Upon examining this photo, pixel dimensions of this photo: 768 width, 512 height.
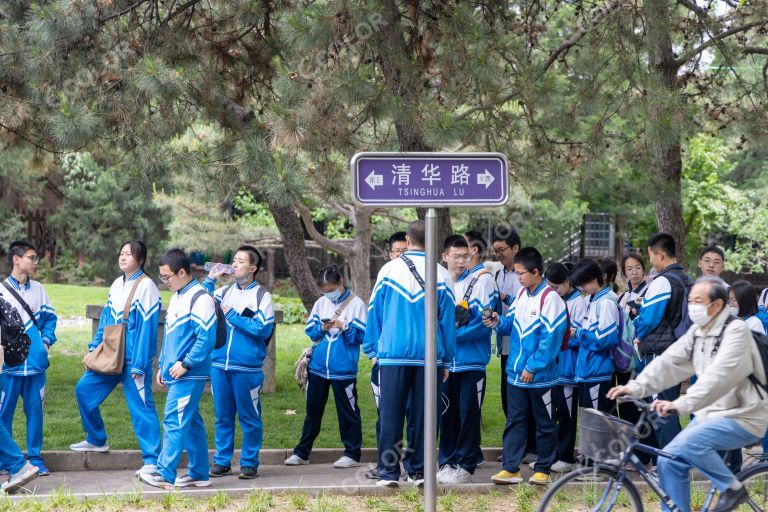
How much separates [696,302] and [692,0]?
19.0 feet

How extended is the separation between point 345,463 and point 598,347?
2289 millimetres

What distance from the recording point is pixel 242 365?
7.61 m

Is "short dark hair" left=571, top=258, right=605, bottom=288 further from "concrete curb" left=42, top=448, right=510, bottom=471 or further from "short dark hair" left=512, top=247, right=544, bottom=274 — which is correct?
"concrete curb" left=42, top=448, right=510, bottom=471

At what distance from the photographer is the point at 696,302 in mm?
5391

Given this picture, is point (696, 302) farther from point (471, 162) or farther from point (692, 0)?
point (692, 0)

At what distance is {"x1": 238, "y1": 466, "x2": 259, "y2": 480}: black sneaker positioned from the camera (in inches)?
299

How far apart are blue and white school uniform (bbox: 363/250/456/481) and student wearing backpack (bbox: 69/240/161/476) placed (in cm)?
175

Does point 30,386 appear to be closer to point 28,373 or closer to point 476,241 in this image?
point 28,373

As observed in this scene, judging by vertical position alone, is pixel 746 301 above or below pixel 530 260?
below

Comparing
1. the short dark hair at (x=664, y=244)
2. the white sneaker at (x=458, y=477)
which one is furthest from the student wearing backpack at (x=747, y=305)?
the white sneaker at (x=458, y=477)

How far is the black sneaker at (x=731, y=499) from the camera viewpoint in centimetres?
533

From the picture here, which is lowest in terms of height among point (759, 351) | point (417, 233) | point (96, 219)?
point (759, 351)

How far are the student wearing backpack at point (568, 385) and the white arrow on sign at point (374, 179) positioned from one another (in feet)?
8.56

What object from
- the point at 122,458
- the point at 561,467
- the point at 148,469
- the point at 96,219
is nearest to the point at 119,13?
the point at 122,458
